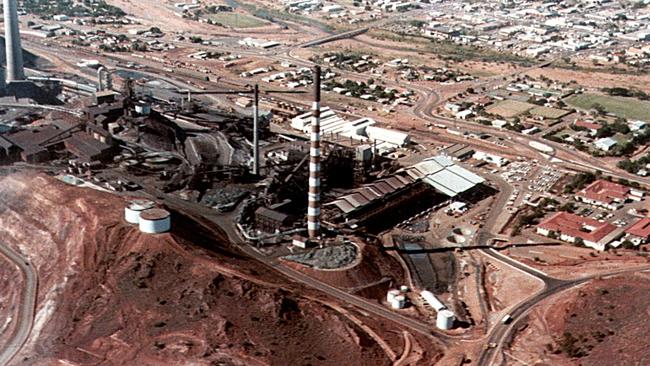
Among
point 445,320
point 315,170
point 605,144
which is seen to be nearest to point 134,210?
point 315,170

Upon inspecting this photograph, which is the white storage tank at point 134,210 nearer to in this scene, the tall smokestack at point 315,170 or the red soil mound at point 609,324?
the tall smokestack at point 315,170

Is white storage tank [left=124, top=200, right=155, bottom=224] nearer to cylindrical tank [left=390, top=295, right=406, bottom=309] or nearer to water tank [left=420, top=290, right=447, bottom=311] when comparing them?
cylindrical tank [left=390, top=295, right=406, bottom=309]

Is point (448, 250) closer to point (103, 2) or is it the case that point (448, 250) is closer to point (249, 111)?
point (249, 111)

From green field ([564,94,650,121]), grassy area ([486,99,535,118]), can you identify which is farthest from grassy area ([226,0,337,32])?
green field ([564,94,650,121])

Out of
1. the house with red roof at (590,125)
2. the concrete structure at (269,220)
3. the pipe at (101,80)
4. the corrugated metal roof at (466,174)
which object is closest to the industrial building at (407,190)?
the corrugated metal roof at (466,174)

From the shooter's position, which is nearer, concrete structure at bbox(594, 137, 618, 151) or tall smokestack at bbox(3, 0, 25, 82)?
concrete structure at bbox(594, 137, 618, 151)
